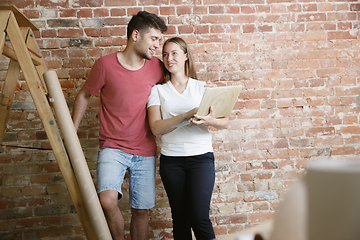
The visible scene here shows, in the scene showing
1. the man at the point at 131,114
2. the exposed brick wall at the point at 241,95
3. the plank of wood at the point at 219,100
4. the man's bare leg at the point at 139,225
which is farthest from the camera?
the exposed brick wall at the point at 241,95

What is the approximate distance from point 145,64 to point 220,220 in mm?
1479

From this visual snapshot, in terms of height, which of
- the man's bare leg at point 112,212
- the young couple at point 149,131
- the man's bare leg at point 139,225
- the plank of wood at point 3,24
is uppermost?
the plank of wood at point 3,24

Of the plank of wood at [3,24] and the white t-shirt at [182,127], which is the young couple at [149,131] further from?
the plank of wood at [3,24]

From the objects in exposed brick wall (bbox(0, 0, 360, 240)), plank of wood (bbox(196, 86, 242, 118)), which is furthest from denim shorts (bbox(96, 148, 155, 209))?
plank of wood (bbox(196, 86, 242, 118))

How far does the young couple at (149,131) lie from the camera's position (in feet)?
5.52

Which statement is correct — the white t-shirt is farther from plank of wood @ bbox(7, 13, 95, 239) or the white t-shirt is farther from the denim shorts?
plank of wood @ bbox(7, 13, 95, 239)

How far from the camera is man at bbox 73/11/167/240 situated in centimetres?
178

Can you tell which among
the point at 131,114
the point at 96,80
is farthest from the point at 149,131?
the point at 96,80

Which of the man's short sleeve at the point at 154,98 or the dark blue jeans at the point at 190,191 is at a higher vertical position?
the man's short sleeve at the point at 154,98

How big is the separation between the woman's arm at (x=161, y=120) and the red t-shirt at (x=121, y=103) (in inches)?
4.3

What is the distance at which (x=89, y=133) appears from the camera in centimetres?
216

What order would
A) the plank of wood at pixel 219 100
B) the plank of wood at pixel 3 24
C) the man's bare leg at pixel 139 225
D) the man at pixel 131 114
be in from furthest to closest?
1. the man's bare leg at pixel 139 225
2. the man at pixel 131 114
3. the plank of wood at pixel 219 100
4. the plank of wood at pixel 3 24

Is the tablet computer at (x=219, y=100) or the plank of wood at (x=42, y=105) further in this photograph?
the tablet computer at (x=219, y=100)

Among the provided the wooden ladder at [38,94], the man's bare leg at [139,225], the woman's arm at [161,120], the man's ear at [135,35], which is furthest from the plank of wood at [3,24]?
the man's bare leg at [139,225]
